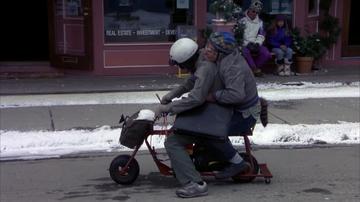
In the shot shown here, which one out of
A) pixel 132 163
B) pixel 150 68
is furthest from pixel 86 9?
pixel 132 163

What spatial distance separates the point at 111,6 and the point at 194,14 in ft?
5.42

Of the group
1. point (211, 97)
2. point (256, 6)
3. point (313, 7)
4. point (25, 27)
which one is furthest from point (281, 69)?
point (25, 27)

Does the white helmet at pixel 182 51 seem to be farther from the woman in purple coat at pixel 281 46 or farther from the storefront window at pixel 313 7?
the storefront window at pixel 313 7

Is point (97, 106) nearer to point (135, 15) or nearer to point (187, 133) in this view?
point (135, 15)

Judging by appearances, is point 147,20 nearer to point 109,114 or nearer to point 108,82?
point 108,82

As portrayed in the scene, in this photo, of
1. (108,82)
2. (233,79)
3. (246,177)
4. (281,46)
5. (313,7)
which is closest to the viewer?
(233,79)

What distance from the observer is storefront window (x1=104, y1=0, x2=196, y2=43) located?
11.8m

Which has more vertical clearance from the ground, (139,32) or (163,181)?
(139,32)

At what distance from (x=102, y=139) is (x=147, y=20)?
4906mm

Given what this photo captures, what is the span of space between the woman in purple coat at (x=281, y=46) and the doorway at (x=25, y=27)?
5.65 m

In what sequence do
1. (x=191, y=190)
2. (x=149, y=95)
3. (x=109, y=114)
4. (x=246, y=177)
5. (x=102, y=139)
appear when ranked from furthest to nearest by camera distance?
(x=149, y=95) → (x=109, y=114) → (x=102, y=139) → (x=246, y=177) → (x=191, y=190)

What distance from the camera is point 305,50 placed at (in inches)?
479

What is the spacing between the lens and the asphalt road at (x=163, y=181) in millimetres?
5613

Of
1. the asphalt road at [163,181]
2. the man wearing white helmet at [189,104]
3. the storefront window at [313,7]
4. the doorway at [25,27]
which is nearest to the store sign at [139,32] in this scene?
the storefront window at [313,7]
